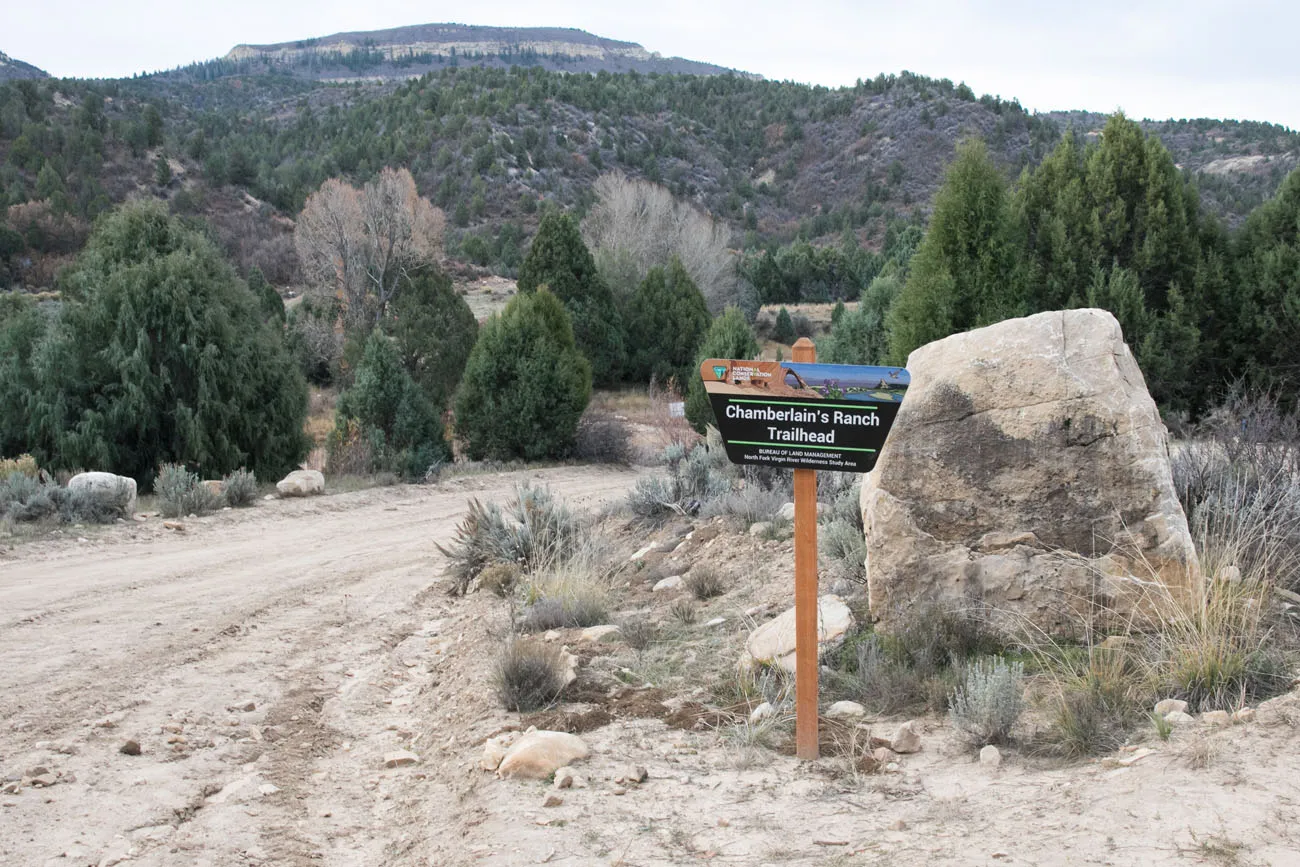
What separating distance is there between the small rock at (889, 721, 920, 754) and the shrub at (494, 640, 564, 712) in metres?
1.74

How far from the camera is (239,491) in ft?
42.5

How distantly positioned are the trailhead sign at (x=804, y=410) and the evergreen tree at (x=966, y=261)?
9.29m

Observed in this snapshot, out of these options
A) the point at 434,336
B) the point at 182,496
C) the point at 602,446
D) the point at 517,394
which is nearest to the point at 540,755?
the point at 182,496

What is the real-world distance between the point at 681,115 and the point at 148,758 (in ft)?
270

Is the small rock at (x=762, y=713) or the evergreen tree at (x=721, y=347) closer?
the small rock at (x=762, y=713)

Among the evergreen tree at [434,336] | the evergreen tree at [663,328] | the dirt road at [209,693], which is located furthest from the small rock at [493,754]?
the evergreen tree at [663,328]

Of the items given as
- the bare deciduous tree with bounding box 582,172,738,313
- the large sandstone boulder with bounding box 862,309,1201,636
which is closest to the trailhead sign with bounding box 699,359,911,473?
the large sandstone boulder with bounding box 862,309,1201,636

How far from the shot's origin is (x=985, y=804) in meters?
3.67

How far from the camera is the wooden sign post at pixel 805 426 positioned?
4062 mm

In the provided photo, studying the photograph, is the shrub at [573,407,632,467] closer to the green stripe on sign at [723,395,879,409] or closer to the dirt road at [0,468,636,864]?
the dirt road at [0,468,636,864]

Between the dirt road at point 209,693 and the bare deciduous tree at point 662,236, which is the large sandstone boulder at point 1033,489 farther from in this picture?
the bare deciduous tree at point 662,236

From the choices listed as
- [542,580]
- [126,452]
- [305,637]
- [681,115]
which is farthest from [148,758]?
[681,115]

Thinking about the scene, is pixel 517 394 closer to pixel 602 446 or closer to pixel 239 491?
pixel 602 446

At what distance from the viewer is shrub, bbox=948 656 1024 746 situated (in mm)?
4184
